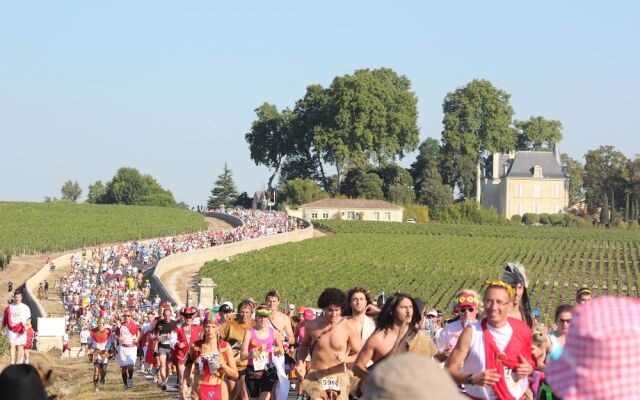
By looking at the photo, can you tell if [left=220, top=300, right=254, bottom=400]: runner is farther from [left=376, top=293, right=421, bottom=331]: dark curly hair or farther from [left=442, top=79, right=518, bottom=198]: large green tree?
[left=442, top=79, right=518, bottom=198]: large green tree

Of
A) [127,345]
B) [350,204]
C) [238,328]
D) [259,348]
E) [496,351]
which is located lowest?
[127,345]

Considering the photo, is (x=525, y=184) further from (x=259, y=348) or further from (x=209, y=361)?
(x=209, y=361)

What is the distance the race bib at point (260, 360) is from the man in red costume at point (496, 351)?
16.6 feet

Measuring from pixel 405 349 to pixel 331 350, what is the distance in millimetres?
1711

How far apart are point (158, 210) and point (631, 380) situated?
11990 centimetres

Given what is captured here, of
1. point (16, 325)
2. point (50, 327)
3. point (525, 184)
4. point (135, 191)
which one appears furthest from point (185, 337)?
point (135, 191)

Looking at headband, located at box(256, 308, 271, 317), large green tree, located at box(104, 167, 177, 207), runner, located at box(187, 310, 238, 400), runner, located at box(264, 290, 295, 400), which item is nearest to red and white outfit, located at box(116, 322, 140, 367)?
runner, located at box(264, 290, 295, 400)

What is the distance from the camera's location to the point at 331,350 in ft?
35.1

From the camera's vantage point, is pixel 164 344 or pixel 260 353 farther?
pixel 164 344

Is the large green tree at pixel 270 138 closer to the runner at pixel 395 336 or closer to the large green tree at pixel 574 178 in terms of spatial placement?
the large green tree at pixel 574 178

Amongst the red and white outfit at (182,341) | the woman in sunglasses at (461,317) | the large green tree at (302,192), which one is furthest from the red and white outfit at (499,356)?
the large green tree at (302,192)

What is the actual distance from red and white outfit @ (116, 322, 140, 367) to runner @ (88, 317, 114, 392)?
0.42m

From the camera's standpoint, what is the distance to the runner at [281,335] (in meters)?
12.6

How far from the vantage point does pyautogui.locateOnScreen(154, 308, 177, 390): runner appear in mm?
17750
